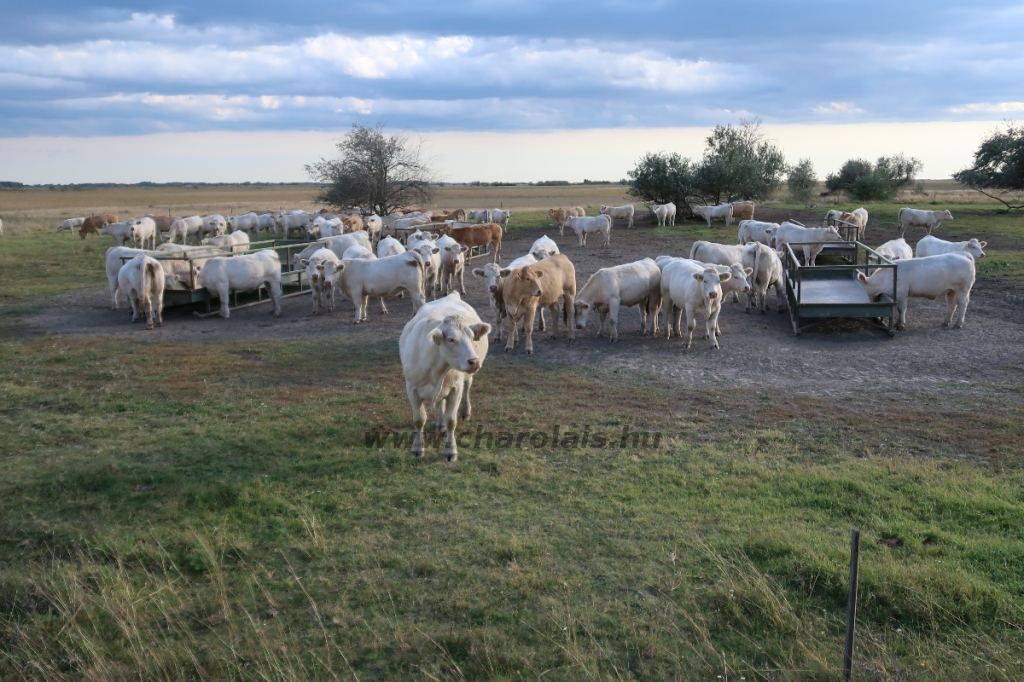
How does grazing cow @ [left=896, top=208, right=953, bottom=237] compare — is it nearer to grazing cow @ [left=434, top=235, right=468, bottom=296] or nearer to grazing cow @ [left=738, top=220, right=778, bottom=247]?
grazing cow @ [left=738, top=220, right=778, bottom=247]

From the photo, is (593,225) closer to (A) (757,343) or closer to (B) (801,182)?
(A) (757,343)

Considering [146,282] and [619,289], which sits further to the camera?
[146,282]

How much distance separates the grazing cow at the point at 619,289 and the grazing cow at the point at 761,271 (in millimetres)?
2817

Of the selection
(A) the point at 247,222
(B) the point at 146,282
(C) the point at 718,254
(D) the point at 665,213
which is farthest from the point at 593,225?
(B) the point at 146,282

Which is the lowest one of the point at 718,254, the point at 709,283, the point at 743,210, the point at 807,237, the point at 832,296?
the point at 832,296

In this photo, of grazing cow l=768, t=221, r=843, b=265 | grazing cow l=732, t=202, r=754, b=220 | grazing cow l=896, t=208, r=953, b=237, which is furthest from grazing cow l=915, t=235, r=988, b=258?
grazing cow l=732, t=202, r=754, b=220

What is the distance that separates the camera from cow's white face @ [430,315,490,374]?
745cm

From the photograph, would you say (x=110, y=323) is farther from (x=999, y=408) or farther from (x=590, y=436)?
(x=999, y=408)

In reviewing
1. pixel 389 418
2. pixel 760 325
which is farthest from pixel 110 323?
pixel 760 325

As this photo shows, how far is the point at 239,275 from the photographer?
1712cm

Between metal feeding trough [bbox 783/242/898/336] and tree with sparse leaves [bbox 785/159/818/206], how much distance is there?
4543cm

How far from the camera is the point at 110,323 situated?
16688 mm

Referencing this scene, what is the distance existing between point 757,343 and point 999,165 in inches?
1625

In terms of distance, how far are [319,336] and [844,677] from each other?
12.3 m
